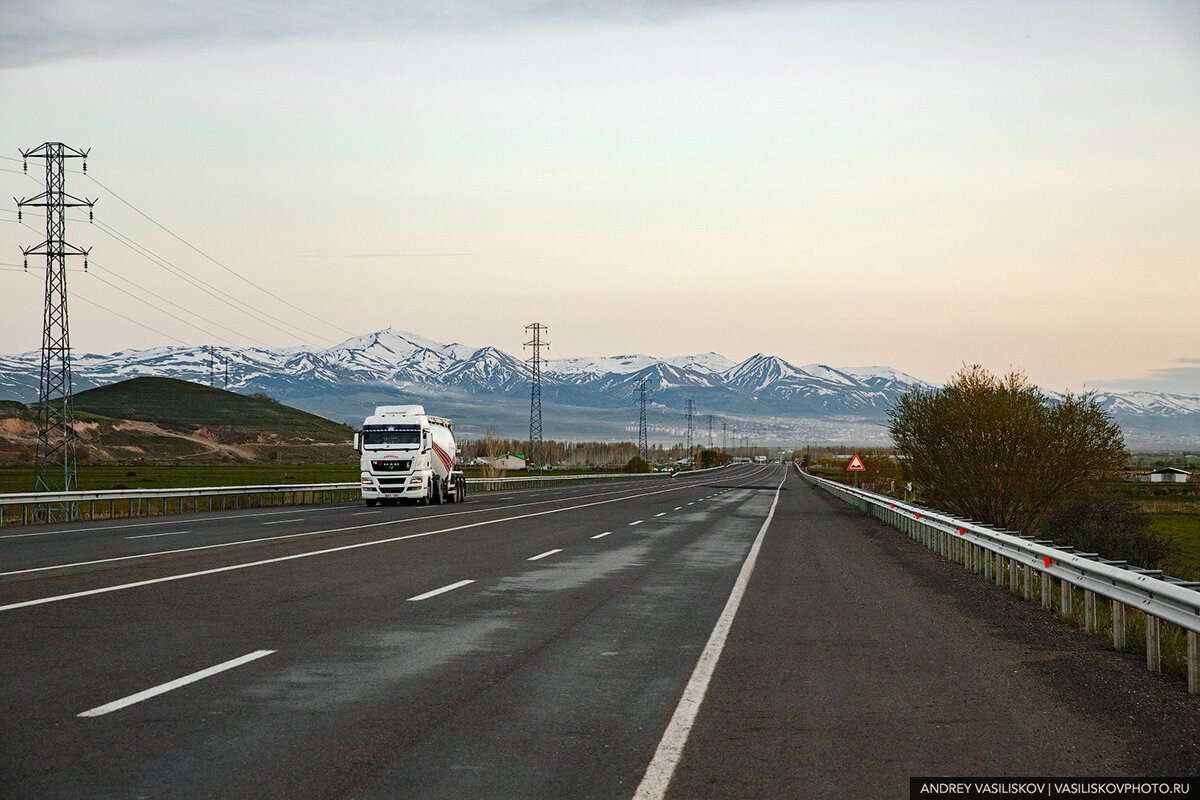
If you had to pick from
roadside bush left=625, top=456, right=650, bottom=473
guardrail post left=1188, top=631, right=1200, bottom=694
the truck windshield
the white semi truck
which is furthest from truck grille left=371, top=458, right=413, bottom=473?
roadside bush left=625, top=456, right=650, bottom=473

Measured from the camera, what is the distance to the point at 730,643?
34.9 ft

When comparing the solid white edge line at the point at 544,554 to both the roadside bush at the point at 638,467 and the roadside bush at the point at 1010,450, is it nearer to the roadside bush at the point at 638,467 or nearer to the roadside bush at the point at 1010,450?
the roadside bush at the point at 1010,450

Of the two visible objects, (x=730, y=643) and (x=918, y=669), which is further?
(x=730, y=643)

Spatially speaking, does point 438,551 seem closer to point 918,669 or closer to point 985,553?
point 985,553

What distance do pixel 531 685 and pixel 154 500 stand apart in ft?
120

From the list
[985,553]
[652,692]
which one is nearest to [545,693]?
[652,692]

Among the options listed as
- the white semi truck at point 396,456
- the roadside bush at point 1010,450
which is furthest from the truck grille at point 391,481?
the roadside bush at point 1010,450

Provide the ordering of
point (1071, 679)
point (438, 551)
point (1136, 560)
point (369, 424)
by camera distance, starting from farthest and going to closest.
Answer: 1. point (369, 424)
2. point (1136, 560)
3. point (438, 551)
4. point (1071, 679)

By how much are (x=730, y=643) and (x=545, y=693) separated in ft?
9.74

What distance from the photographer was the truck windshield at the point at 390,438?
40.6 metres

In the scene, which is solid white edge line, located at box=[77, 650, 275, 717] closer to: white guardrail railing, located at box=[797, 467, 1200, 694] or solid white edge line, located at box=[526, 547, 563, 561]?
white guardrail railing, located at box=[797, 467, 1200, 694]

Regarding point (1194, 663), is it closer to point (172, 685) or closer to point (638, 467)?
point (172, 685)

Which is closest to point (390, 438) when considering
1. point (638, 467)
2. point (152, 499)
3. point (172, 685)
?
point (152, 499)

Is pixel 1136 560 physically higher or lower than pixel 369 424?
lower
